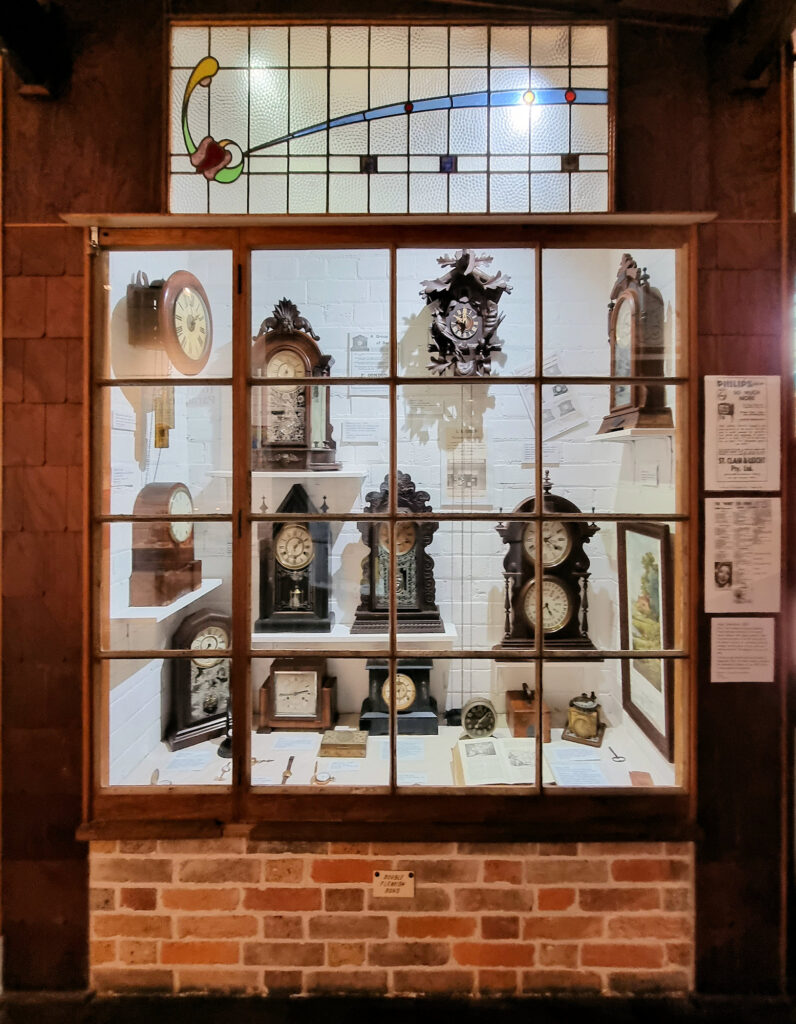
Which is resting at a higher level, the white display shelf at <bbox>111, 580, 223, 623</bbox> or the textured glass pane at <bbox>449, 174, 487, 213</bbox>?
the textured glass pane at <bbox>449, 174, 487, 213</bbox>

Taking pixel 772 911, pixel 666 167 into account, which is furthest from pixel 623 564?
pixel 666 167

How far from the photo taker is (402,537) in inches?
67.1

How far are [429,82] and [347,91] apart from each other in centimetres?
23

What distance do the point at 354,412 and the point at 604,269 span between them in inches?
34.2

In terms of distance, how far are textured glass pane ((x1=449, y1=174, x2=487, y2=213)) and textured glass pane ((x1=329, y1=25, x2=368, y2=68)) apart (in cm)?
42

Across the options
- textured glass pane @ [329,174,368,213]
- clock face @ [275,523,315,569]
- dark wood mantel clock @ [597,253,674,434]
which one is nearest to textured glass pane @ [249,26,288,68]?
textured glass pane @ [329,174,368,213]

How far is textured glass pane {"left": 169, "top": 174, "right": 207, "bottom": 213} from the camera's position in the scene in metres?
1.49

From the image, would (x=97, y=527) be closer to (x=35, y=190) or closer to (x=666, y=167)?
(x=35, y=190)

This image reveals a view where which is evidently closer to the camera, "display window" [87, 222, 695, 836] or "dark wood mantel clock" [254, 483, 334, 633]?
"display window" [87, 222, 695, 836]

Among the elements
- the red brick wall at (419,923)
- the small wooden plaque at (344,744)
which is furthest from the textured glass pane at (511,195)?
the red brick wall at (419,923)

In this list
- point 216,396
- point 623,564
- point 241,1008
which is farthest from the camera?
point 623,564

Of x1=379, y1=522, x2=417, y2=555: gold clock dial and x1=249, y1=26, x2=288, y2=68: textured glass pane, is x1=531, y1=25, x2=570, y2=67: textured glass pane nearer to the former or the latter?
x1=249, y1=26, x2=288, y2=68: textured glass pane

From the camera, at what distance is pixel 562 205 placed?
149 cm

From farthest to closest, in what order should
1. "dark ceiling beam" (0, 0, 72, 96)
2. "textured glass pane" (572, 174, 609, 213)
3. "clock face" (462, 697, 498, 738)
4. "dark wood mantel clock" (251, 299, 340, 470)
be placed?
"clock face" (462, 697, 498, 738) → "dark wood mantel clock" (251, 299, 340, 470) → "textured glass pane" (572, 174, 609, 213) → "dark ceiling beam" (0, 0, 72, 96)
